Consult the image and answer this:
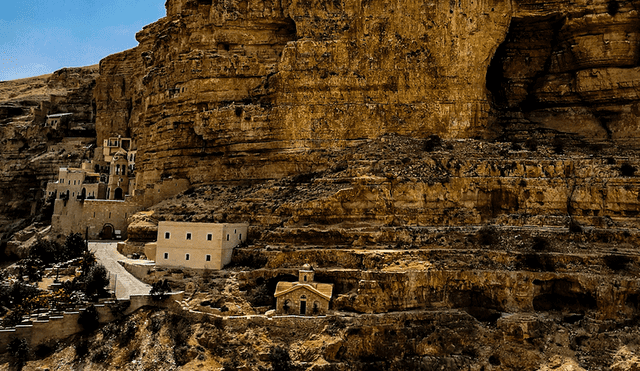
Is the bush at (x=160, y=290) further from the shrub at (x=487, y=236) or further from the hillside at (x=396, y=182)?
the shrub at (x=487, y=236)

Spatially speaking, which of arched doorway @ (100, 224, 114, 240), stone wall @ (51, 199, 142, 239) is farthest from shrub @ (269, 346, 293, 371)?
arched doorway @ (100, 224, 114, 240)

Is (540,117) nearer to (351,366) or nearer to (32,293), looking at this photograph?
(351,366)

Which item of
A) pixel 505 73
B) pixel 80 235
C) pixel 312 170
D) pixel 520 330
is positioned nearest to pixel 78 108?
pixel 80 235

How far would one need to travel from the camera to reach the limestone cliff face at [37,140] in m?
50.8

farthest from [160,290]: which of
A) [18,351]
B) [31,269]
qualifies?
[31,269]

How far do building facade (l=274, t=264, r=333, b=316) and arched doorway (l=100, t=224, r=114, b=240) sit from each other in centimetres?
1738

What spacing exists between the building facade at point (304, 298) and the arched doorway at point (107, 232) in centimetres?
1738

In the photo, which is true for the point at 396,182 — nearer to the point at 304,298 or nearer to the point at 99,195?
the point at 304,298

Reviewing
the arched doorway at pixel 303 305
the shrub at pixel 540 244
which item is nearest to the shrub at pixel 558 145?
the shrub at pixel 540 244

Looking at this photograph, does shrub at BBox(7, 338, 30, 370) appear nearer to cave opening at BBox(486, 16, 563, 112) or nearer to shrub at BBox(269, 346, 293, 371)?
shrub at BBox(269, 346, 293, 371)

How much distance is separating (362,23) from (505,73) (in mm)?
10925

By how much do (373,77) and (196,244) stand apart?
575 inches

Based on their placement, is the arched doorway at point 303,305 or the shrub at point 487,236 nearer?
the arched doorway at point 303,305

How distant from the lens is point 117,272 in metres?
30.5
